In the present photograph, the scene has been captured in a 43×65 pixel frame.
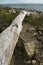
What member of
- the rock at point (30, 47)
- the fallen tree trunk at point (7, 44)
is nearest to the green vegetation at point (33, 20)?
the fallen tree trunk at point (7, 44)

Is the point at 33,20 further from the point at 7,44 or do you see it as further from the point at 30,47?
the point at 7,44

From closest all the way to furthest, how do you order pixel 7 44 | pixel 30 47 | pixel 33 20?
1. pixel 7 44
2. pixel 30 47
3. pixel 33 20

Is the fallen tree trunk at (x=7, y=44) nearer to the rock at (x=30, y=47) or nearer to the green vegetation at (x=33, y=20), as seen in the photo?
the rock at (x=30, y=47)

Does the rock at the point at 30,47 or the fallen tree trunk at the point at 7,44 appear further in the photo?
the rock at the point at 30,47

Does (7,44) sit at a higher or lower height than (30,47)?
higher

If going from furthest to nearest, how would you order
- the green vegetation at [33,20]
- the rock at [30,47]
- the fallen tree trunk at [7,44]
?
the green vegetation at [33,20] → the rock at [30,47] → the fallen tree trunk at [7,44]

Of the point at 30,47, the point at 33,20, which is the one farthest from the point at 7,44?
the point at 33,20

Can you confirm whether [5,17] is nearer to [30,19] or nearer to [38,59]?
[30,19]

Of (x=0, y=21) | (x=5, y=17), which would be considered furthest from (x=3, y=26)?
(x=5, y=17)

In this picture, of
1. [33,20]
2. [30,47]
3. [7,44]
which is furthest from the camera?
[33,20]

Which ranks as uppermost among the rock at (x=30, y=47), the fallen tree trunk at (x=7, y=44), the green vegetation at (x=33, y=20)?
the fallen tree trunk at (x=7, y=44)

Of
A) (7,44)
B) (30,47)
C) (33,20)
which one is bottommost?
(33,20)

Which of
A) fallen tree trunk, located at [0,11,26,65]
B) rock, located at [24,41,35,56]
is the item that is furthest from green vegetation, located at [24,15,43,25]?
rock, located at [24,41,35,56]

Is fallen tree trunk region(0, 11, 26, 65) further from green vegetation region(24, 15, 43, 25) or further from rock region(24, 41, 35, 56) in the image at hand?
green vegetation region(24, 15, 43, 25)
